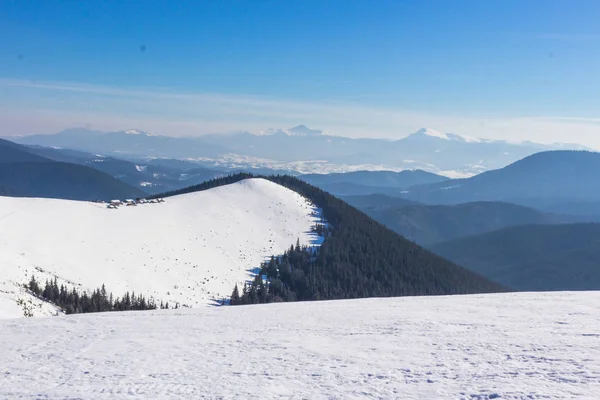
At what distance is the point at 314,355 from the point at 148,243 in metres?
71.1

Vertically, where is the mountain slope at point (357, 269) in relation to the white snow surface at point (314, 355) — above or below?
below

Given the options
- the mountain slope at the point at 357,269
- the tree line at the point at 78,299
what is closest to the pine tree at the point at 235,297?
the mountain slope at the point at 357,269

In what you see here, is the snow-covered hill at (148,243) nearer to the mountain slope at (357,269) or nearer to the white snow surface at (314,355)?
the mountain slope at (357,269)

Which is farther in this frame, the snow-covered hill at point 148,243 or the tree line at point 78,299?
the snow-covered hill at point 148,243

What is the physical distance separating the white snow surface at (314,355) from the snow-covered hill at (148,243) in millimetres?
21745

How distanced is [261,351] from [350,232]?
101m

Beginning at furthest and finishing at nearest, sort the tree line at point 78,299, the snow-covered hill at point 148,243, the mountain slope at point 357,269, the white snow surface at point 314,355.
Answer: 1. the mountain slope at point 357,269
2. the snow-covered hill at point 148,243
3. the tree line at point 78,299
4. the white snow surface at point 314,355

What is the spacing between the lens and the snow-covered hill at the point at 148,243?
5966 cm

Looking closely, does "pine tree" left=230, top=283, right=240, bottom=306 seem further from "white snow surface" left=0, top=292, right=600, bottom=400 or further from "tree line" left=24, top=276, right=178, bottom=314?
"white snow surface" left=0, top=292, right=600, bottom=400

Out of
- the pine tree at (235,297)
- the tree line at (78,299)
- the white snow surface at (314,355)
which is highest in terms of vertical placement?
the white snow surface at (314,355)

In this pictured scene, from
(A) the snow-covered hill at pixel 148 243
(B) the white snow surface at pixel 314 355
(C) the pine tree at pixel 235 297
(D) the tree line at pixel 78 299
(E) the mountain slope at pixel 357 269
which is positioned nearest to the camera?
(B) the white snow surface at pixel 314 355

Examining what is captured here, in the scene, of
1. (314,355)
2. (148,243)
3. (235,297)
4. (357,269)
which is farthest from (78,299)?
(357,269)

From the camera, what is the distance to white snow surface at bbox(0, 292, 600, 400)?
14.3 metres

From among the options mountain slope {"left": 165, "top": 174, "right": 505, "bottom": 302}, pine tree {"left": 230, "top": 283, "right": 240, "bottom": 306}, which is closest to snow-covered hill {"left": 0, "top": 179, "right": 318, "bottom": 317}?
pine tree {"left": 230, "top": 283, "right": 240, "bottom": 306}
